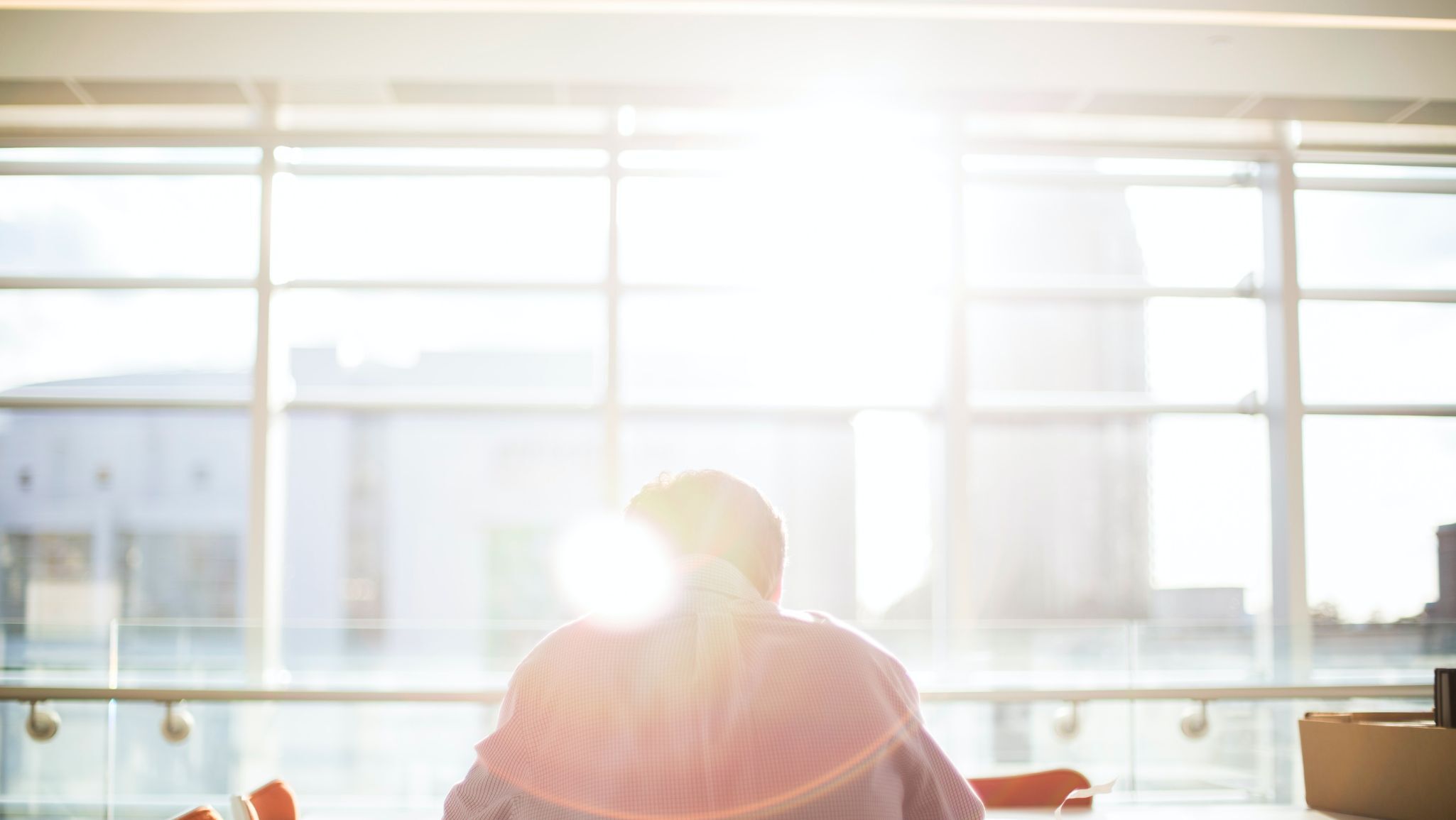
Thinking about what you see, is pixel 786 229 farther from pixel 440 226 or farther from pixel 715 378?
pixel 440 226

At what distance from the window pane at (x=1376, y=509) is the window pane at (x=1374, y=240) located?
0.76 m

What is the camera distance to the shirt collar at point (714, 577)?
65.4 inches

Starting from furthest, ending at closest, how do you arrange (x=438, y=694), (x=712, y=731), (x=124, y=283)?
(x=124, y=283) → (x=438, y=694) → (x=712, y=731)

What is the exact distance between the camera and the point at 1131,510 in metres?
6.09

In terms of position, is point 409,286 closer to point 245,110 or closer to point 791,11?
point 245,110

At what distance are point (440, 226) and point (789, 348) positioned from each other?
192 cm

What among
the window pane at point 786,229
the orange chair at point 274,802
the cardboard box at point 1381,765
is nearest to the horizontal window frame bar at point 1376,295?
the window pane at point 786,229

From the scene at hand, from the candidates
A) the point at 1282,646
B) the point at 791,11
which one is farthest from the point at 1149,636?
the point at 791,11

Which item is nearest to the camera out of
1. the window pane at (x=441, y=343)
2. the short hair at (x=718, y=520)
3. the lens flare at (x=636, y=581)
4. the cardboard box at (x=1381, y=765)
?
the lens flare at (x=636, y=581)

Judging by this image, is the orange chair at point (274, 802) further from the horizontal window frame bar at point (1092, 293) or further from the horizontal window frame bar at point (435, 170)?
the horizontal window frame bar at point (1092, 293)

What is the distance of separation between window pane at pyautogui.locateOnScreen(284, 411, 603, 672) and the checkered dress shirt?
420cm

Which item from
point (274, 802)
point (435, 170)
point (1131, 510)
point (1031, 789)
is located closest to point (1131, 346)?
point (1131, 510)

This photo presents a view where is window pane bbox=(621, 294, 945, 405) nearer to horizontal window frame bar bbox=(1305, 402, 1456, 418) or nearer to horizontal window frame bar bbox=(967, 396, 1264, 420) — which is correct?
horizontal window frame bar bbox=(967, 396, 1264, 420)

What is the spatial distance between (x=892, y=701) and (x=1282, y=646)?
3.58 m
